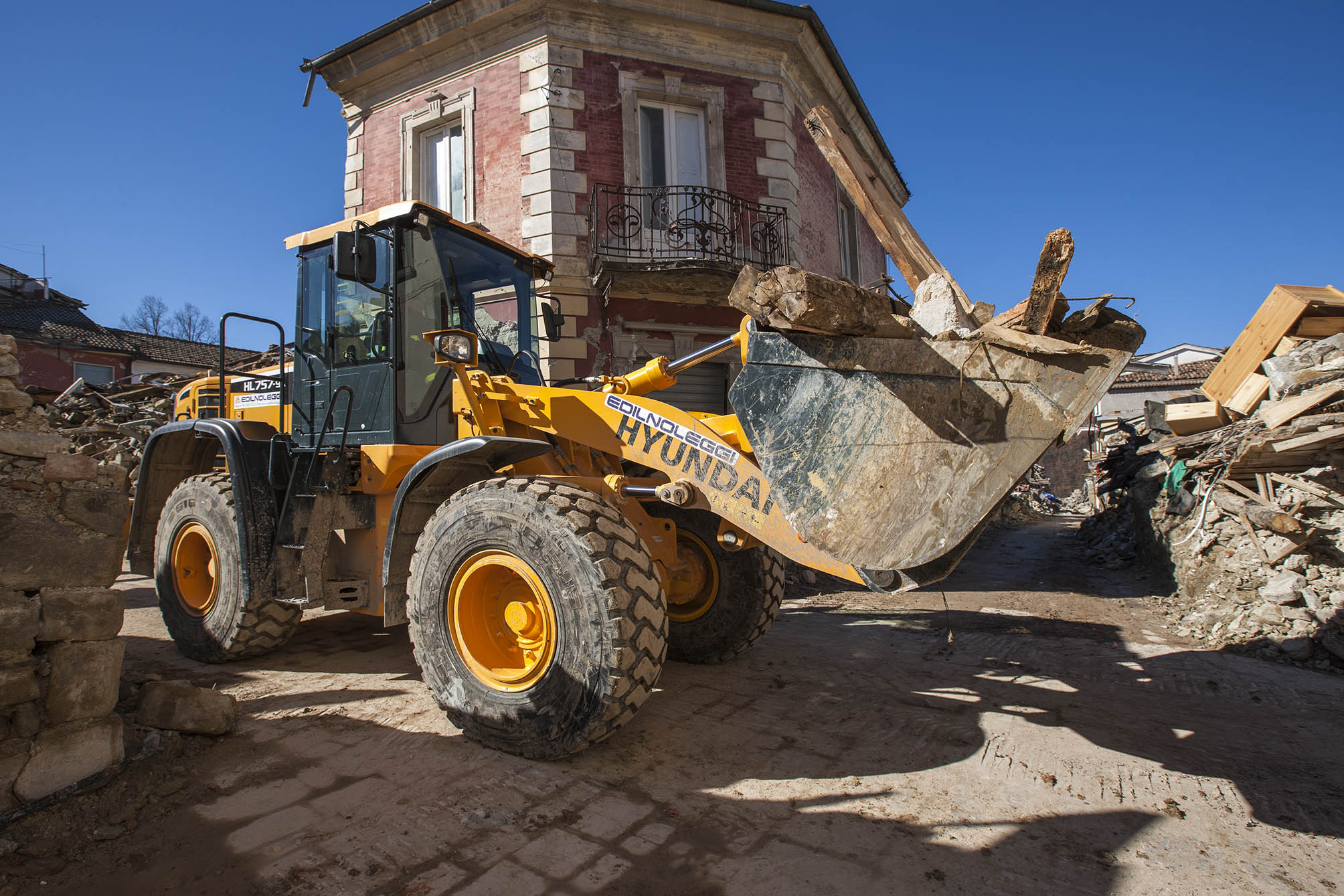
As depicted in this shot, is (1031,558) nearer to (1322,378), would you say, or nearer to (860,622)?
(1322,378)

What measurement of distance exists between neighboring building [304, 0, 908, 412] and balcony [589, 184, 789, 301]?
0.09 ft

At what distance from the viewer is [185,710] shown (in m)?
3.36

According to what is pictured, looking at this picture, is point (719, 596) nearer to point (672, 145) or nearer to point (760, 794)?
point (760, 794)

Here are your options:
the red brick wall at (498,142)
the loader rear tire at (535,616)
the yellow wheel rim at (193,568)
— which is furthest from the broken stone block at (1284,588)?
the red brick wall at (498,142)

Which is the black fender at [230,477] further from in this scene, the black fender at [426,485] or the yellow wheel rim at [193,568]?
the black fender at [426,485]

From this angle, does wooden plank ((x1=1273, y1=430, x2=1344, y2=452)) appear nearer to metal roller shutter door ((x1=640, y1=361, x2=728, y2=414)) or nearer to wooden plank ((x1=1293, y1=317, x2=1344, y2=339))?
wooden plank ((x1=1293, y1=317, x2=1344, y2=339))

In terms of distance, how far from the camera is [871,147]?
53.7 ft

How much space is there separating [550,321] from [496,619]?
269 centimetres

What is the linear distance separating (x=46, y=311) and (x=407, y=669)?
44.2 metres

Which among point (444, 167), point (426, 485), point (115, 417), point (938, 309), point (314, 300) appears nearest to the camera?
point (938, 309)

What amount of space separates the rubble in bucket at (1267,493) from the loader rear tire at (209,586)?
23.9ft

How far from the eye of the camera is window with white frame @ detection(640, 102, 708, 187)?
38.0 feet

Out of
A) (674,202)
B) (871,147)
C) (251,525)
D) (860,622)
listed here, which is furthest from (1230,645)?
(871,147)

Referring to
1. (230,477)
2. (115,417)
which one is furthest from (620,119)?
(115,417)
